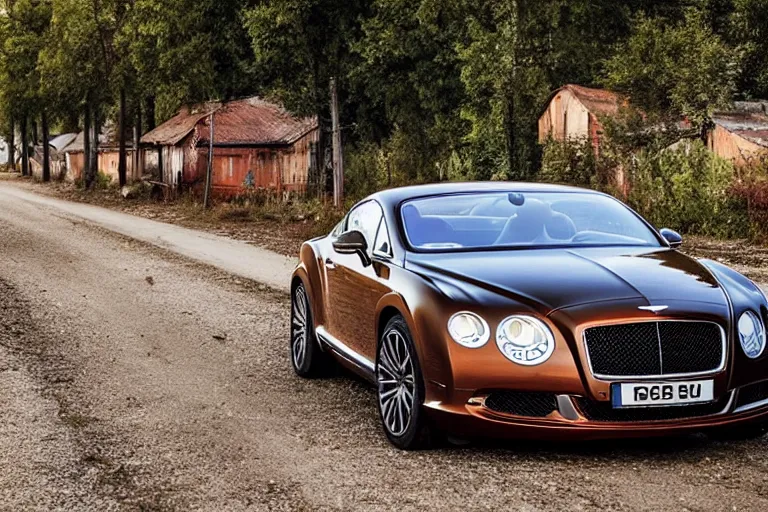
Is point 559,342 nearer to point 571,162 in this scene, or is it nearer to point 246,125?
point 571,162

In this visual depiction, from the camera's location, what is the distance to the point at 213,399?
750cm

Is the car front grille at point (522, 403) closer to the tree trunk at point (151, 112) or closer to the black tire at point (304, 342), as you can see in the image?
the black tire at point (304, 342)

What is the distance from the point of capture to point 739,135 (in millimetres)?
24656

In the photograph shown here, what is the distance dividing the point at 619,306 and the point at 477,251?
1.26 m

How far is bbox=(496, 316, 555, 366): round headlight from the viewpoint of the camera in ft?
17.7

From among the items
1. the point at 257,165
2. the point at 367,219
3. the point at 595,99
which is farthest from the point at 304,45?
the point at 367,219

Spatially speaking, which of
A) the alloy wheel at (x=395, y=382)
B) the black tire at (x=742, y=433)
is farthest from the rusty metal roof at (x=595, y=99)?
the alloy wheel at (x=395, y=382)

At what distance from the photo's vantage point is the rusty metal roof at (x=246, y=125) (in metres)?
48.0

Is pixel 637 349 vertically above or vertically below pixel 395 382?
above

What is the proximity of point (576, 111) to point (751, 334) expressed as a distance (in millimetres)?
28171

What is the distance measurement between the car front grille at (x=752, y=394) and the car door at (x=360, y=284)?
1.94 meters

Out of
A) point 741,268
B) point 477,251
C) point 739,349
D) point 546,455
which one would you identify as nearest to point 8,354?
point 477,251

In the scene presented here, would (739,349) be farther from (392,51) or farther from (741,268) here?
(392,51)

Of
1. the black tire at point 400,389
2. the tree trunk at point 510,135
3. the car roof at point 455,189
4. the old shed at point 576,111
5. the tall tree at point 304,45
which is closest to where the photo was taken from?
the black tire at point 400,389
